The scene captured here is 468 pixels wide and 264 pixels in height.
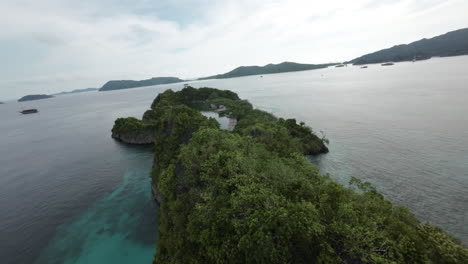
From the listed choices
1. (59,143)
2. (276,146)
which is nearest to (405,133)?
(276,146)

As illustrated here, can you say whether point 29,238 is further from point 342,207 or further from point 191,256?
point 342,207

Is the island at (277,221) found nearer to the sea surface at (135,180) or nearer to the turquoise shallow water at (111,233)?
the turquoise shallow water at (111,233)

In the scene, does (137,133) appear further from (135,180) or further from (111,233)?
(111,233)

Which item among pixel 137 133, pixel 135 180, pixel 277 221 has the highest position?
pixel 277 221

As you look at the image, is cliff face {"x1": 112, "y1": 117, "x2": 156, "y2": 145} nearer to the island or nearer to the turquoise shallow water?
the turquoise shallow water

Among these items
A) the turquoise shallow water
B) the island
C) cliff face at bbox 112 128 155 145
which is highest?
the island

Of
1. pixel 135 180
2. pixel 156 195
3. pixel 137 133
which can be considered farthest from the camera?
pixel 137 133

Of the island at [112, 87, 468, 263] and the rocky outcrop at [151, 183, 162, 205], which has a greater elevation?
the island at [112, 87, 468, 263]

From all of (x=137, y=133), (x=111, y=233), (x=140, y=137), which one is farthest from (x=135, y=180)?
(x=137, y=133)

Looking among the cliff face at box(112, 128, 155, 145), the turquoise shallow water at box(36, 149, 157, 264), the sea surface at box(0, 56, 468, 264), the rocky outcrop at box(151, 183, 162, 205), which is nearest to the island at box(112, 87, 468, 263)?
the turquoise shallow water at box(36, 149, 157, 264)

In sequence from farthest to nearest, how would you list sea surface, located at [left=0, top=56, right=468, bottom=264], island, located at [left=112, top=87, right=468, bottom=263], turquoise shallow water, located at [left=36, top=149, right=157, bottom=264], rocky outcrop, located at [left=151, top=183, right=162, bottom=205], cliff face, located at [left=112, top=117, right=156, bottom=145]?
cliff face, located at [left=112, top=117, right=156, bottom=145] → rocky outcrop, located at [left=151, top=183, right=162, bottom=205] → sea surface, located at [left=0, top=56, right=468, bottom=264] → turquoise shallow water, located at [left=36, top=149, right=157, bottom=264] → island, located at [left=112, top=87, right=468, bottom=263]
